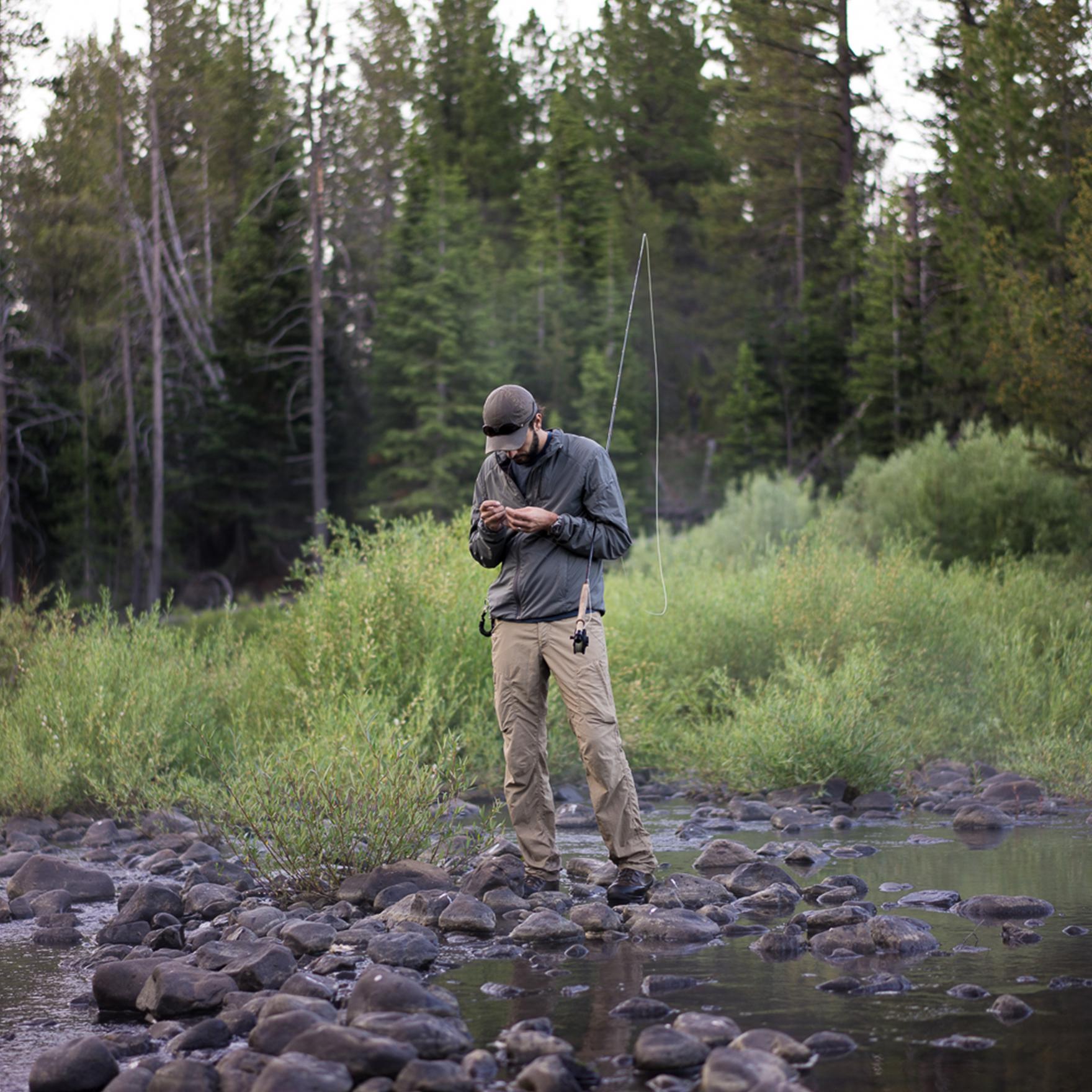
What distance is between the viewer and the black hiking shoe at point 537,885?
6582 millimetres

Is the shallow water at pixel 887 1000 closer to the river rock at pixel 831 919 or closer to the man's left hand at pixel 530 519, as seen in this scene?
the river rock at pixel 831 919

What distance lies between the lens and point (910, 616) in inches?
500

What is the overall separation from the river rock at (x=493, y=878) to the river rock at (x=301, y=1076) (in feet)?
8.21

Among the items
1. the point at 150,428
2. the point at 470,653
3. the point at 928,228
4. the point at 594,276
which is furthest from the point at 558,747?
the point at 594,276

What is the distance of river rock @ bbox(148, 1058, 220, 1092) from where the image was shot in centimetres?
395

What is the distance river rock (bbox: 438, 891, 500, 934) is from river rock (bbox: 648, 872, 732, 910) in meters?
0.73

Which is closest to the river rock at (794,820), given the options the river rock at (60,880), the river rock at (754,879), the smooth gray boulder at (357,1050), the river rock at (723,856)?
the river rock at (723,856)

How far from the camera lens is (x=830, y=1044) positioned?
167 inches

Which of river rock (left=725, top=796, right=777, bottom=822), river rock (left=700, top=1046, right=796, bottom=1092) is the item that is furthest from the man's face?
river rock (left=725, top=796, right=777, bottom=822)

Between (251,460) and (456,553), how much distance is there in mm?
28760

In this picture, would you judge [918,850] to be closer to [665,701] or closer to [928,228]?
[665,701]

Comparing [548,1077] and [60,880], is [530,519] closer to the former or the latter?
[548,1077]

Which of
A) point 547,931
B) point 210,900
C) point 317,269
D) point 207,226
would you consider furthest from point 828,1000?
point 207,226

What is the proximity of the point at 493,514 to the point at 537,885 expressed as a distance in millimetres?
1795
